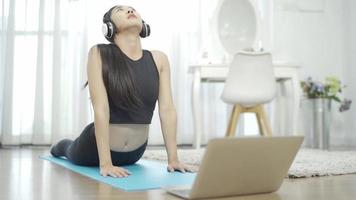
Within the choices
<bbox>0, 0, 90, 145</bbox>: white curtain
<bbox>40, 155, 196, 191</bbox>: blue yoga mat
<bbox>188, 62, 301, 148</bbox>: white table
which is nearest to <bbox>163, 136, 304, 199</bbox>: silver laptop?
<bbox>40, 155, 196, 191</bbox>: blue yoga mat

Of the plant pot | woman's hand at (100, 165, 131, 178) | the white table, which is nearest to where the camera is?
woman's hand at (100, 165, 131, 178)

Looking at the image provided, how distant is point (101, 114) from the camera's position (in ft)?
3.99

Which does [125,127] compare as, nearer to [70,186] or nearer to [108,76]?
[108,76]

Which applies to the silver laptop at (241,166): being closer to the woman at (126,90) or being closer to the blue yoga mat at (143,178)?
the blue yoga mat at (143,178)

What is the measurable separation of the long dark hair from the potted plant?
6.20 ft

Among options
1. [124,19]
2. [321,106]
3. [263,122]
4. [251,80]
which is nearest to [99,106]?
[124,19]

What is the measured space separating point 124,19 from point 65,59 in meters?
1.80

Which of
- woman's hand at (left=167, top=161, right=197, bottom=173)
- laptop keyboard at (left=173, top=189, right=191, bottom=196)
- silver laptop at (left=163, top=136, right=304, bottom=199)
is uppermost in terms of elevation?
silver laptop at (left=163, top=136, right=304, bottom=199)

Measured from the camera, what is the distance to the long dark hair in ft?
4.22

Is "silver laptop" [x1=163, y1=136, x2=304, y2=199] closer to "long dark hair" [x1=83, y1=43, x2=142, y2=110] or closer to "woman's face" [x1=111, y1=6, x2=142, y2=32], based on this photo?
"long dark hair" [x1=83, y1=43, x2=142, y2=110]

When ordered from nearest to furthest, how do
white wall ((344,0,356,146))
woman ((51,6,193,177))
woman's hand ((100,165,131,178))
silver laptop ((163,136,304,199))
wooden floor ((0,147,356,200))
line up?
silver laptop ((163,136,304,199)), wooden floor ((0,147,356,200)), woman's hand ((100,165,131,178)), woman ((51,6,193,177)), white wall ((344,0,356,146))

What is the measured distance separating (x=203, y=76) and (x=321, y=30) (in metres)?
1.34

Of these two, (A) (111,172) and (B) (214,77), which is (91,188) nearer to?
(A) (111,172)

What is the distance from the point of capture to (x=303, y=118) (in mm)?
3148
